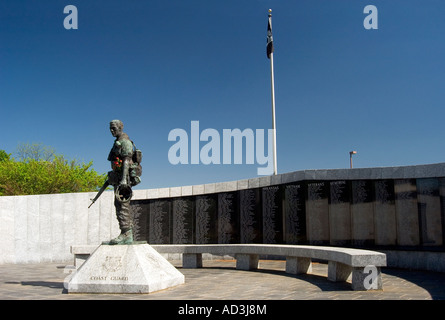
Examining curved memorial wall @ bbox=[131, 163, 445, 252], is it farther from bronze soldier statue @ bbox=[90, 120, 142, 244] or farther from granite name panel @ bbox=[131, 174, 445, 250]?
bronze soldier statue @ bbox=[90, 120, 142, 244]

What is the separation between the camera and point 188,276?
34.6 feet

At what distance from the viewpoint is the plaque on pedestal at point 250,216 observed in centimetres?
1376

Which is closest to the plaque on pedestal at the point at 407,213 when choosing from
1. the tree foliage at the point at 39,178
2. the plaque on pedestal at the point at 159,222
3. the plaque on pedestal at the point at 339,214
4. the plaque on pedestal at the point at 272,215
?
the plaque on pedestal at the point at 339,214

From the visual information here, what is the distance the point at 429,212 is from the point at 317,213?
307 cm

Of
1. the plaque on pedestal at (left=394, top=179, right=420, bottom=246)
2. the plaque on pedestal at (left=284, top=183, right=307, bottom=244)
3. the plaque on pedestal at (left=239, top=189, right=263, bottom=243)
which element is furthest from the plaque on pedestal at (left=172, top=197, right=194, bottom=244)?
the plaque on pedestal at (left=394, top=179, right=420, bottom=246)

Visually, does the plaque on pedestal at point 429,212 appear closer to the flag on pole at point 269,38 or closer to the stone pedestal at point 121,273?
the stone pedestal at point 121,273

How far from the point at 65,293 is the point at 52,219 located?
10087 millimetres

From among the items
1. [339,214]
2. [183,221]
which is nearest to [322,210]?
[339,214]

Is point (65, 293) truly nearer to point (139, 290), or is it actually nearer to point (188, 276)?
point (139, 290)

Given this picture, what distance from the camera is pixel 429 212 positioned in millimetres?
11078

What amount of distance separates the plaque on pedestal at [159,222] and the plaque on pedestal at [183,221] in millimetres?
298

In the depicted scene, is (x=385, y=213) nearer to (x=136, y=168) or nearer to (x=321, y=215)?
(x=321, y=215)
